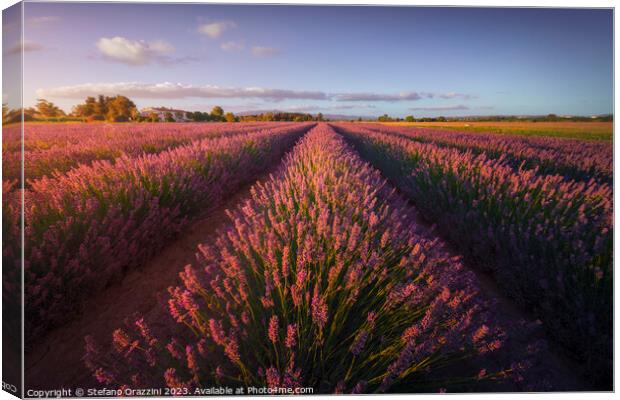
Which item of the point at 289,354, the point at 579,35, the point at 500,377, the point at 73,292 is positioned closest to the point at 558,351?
the point at 500,377

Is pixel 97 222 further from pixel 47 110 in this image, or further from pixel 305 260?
pixel 305 260

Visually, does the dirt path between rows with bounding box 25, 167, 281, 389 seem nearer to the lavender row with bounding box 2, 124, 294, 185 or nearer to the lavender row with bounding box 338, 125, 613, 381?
the lavender row with bounding box 2, 124, 294, 185

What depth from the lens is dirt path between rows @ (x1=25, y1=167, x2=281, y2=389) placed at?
1758 mm

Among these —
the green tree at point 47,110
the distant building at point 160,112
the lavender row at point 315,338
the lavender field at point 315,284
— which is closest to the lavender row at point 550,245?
the lavender field at point 315,284

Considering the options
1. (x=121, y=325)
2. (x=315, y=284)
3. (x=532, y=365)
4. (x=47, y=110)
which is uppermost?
(x=47, y=110)

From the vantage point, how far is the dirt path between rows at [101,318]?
1758 mm

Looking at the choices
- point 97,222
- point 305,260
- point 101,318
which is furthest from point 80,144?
point 305,260

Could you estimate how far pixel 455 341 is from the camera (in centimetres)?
128


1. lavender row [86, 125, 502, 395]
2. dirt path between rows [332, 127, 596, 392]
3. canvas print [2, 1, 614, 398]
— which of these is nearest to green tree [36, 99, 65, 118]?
canvas print [2, 1, 614, 398]

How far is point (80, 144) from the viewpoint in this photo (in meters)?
4.69

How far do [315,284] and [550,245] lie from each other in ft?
5.78

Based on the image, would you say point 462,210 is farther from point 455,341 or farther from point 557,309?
point 455,341

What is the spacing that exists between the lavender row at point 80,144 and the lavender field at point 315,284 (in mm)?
52

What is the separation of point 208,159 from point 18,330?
3.38 m
